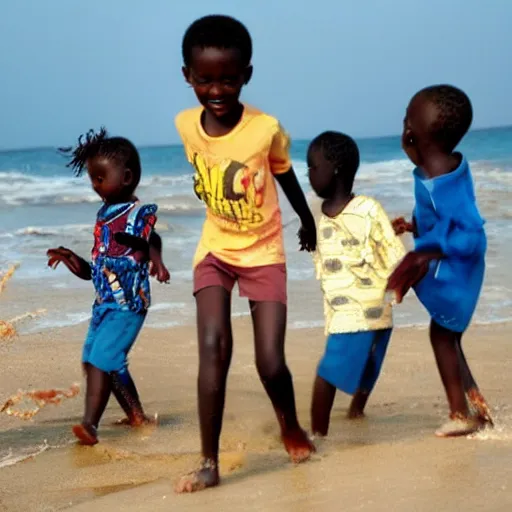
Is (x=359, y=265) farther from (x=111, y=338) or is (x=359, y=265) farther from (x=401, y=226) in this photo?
(x=111, y=338)

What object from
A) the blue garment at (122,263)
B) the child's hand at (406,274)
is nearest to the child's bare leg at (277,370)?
the child's hand at (406,274)

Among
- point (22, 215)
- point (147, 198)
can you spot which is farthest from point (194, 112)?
point (147, 198)

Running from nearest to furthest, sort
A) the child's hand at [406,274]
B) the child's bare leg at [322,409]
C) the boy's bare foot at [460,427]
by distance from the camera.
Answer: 1. the child's hand at [406,274]
2. the boy's bare foot at [460,427]
3. the child's bare leg at [322,409]

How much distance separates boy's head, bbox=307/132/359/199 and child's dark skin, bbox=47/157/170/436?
0.80 metres

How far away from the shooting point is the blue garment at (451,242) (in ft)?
13.3

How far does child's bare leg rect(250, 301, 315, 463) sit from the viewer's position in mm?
3754

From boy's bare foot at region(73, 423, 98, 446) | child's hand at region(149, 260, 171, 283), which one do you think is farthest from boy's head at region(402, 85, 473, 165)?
boy's bare foot at region(73, 423, 98, 446)

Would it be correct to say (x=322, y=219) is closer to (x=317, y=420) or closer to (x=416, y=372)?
(x=317, y=420)

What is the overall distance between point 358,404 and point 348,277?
70cm

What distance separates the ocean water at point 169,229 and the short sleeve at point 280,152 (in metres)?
3.38

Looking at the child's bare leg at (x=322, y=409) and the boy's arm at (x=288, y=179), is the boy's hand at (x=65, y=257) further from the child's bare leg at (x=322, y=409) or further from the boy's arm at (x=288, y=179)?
the child's bare leg at (x=322, y=409)

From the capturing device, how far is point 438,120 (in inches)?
165

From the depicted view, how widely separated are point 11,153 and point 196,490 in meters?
40.0

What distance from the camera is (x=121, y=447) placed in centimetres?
446
